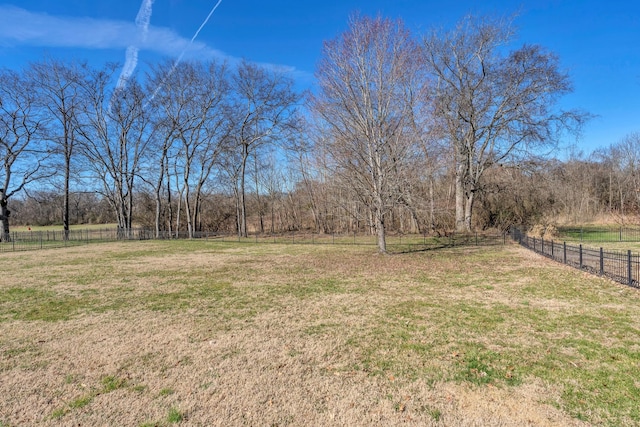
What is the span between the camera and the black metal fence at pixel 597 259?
849 cm

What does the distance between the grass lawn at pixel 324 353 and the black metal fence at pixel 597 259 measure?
1.82 feet

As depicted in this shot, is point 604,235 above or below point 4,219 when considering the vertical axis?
below

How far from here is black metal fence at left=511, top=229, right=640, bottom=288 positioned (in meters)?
8.49

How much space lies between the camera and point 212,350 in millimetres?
4770

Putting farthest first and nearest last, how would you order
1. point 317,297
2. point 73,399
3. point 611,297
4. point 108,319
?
point 317,297
point 611,297
point 108,319
point 73,399

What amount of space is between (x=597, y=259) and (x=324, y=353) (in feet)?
42.3

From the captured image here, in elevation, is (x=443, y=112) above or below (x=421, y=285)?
above

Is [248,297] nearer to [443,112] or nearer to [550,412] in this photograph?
[550,412]

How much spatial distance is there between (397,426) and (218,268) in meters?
10.2

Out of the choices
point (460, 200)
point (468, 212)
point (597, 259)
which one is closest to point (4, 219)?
point (460, 200)

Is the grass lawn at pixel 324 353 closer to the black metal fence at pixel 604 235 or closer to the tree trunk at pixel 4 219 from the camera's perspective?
the black metal fence at pixel 604 235

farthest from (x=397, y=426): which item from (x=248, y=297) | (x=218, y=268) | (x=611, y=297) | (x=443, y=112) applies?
(x=443, y=112)

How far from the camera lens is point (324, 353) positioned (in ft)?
15.1

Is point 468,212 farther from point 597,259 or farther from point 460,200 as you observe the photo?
point 597,259
